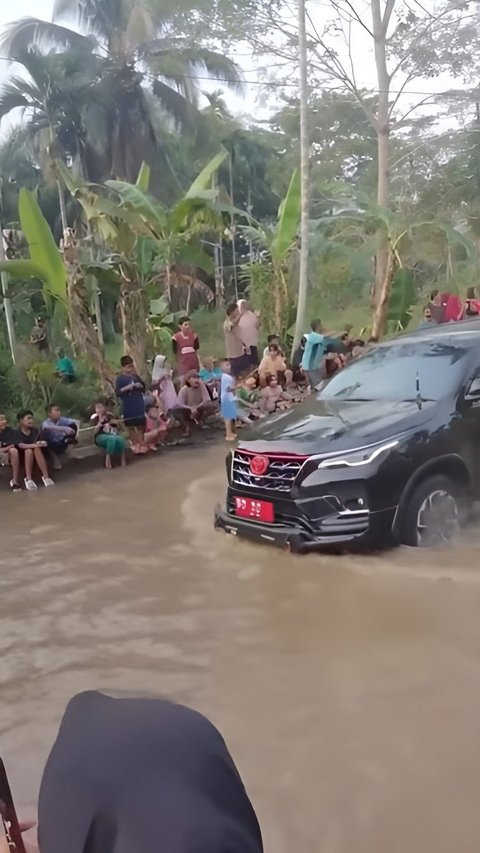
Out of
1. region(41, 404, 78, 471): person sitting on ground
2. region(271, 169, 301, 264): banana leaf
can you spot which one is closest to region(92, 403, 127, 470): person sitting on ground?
region(41, 404, 78, 471): person sitting on ground

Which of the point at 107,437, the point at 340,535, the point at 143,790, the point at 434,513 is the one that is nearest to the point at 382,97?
the point at 107,437

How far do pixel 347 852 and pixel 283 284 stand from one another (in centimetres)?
1423

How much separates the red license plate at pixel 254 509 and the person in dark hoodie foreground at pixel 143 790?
468 cm

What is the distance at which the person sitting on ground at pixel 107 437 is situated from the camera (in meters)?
10.4

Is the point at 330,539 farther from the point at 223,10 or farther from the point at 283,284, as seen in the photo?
the point at 223,10

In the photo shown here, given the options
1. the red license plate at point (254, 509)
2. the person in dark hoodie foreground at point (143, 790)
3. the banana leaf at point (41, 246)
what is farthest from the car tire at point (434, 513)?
the banana leaf at point (41, 246)

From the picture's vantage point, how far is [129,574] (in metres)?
6.49

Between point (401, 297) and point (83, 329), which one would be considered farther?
point (401, 297)

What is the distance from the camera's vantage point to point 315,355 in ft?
43.0

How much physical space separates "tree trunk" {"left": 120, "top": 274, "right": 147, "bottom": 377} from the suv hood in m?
6.46

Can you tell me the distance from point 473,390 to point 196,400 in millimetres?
6338

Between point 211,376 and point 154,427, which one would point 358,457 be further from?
point 211,376

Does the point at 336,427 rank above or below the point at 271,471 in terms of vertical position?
above

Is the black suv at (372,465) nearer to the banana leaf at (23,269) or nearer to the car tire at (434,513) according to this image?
the car tire at (434,513)
